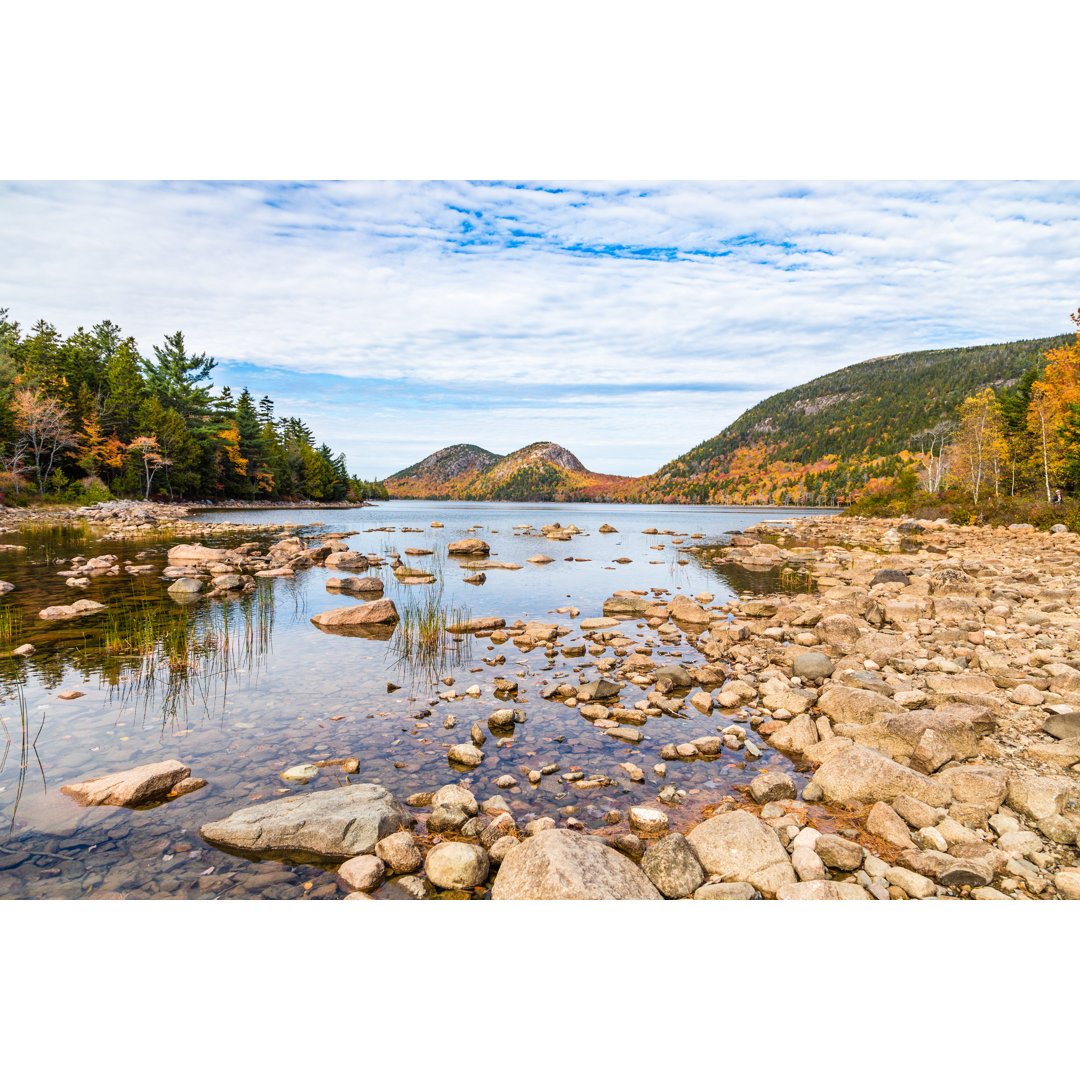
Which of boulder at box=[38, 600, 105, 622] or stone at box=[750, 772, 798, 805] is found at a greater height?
boulder at box=[38, 600, 105, 622]

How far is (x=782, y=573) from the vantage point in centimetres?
2569

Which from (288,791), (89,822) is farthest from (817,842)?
(89,822)

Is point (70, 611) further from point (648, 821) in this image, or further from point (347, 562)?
point (648, 821)

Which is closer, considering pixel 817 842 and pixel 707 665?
pixel 817 842

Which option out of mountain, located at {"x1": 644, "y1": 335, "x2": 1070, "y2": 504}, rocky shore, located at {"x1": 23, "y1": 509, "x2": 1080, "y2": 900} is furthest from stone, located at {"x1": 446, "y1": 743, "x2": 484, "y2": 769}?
mountain, located at {"x1": 644, "y1": 335, "x2": 1070, "y2": 504}

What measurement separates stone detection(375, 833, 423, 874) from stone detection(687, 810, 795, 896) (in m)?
2.58

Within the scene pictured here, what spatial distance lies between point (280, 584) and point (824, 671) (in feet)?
61.7

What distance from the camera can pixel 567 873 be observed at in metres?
4.40

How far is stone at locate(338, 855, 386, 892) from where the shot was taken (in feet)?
15.6

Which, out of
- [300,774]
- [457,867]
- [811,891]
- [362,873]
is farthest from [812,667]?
[300,774]

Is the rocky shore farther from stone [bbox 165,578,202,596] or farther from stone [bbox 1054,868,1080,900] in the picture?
stone [bbox 165,578,202,596]

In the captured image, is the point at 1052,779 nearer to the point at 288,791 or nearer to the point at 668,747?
the point at 668,747

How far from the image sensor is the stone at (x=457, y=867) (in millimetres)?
4805

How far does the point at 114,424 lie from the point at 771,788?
82.4 m
